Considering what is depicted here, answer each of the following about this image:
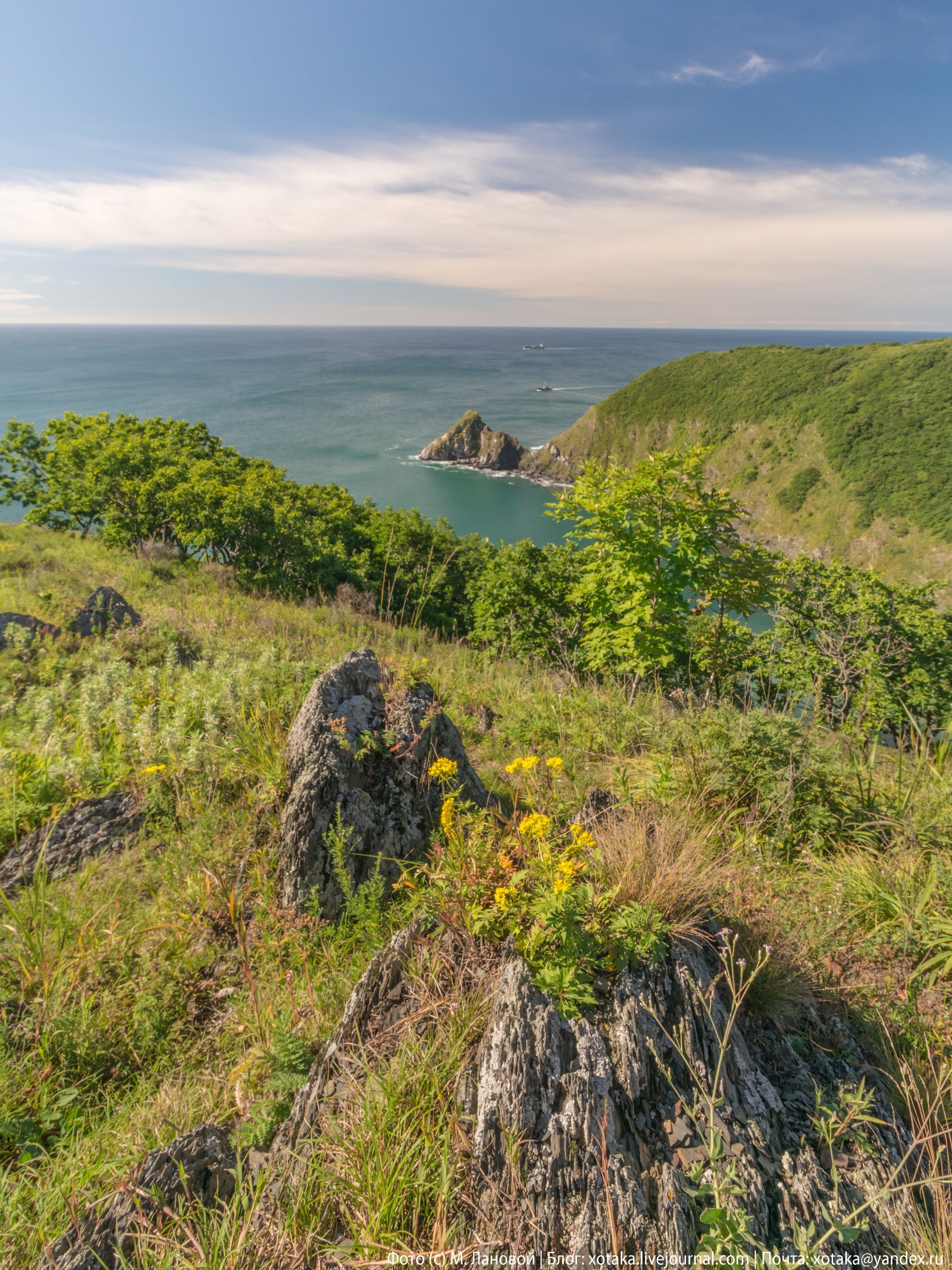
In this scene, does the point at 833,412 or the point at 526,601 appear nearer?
the point at 526,601

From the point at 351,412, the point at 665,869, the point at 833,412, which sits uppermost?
the point at 351,412

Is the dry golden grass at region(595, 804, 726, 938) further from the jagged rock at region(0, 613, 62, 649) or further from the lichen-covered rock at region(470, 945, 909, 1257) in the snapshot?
the jagged rock at region(0, 613, 62, 649)

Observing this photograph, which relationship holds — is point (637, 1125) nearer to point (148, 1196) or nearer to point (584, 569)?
point (148, 1196)

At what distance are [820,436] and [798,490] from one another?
13410 millimetres

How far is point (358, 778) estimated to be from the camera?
3.33 metres

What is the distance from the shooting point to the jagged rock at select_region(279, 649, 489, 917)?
316 centimetres

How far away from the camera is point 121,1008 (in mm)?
2568

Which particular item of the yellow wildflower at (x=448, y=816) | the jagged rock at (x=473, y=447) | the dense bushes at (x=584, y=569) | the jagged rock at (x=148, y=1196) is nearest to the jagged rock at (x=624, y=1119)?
the jagged rock at (x=148, y=1196)

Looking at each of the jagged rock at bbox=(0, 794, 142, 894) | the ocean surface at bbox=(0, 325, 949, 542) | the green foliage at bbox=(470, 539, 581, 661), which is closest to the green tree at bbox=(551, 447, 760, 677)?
the jagged rock at bbox=(0, 794, 142, 894)

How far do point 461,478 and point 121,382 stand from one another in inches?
4676

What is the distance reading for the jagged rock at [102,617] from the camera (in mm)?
6402

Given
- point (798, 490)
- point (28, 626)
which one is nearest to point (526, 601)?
point (28, 626)

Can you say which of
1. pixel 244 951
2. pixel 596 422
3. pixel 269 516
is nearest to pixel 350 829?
pixel 244 951

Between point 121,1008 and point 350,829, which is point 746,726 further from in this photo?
point 121,1008
